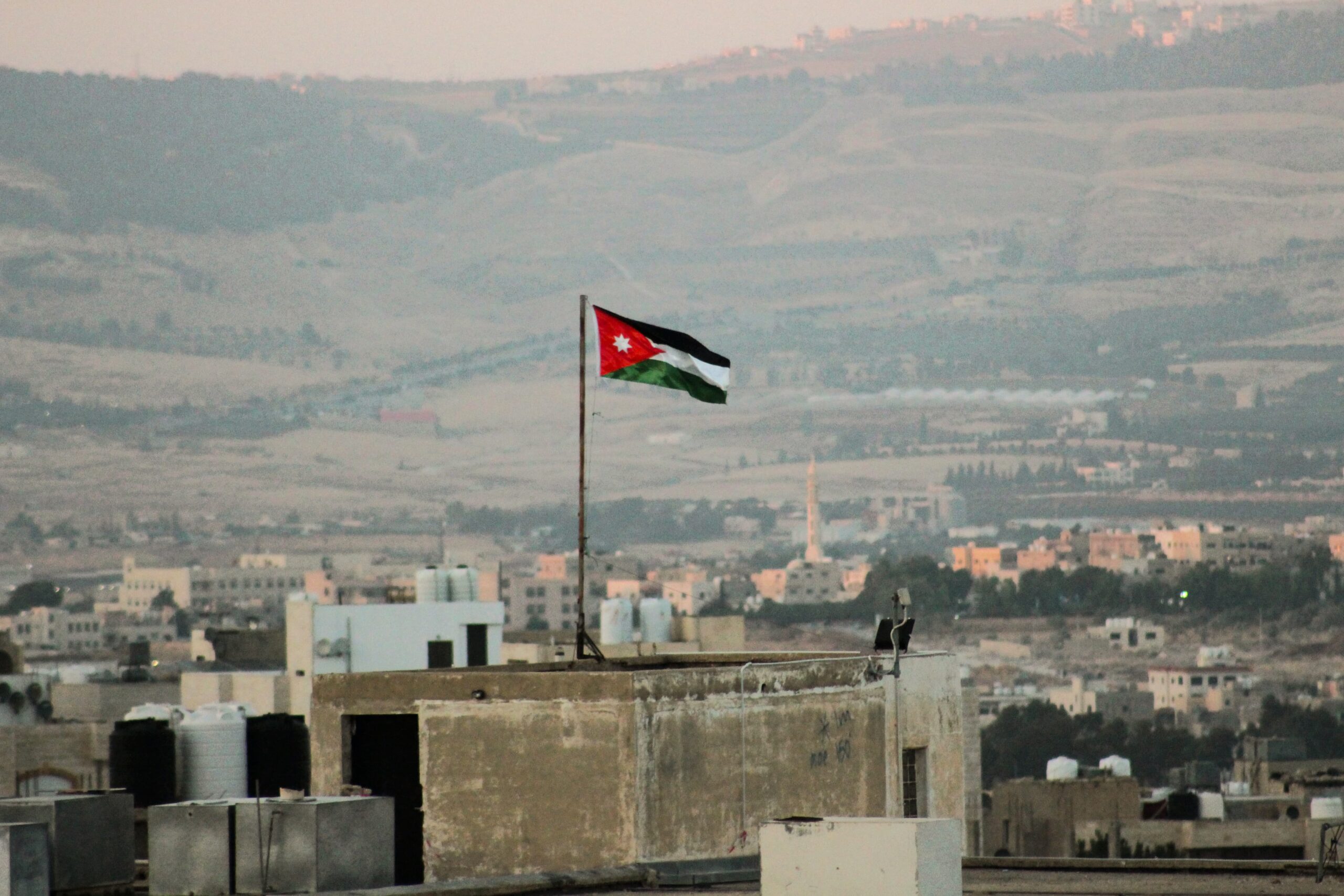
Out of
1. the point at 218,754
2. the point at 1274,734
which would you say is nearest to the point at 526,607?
the point at 1274,734

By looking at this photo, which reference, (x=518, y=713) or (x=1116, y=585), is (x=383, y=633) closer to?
(x=518, y=713)

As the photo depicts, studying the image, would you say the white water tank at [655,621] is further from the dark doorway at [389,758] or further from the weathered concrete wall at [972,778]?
the dark doorway at [389,758]

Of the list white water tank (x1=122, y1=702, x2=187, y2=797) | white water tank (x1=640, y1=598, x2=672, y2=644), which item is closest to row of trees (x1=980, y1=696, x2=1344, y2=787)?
white water tank (x1=640, y1=598, x2=672, y2=644)

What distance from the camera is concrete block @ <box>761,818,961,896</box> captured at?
11.5 metres

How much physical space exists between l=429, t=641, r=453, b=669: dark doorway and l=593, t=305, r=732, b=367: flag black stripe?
23505 mm

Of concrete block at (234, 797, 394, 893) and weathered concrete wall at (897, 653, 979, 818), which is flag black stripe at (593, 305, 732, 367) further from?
concrete block at (234, 797, 394, 893)

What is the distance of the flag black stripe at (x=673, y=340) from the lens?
1812 cm

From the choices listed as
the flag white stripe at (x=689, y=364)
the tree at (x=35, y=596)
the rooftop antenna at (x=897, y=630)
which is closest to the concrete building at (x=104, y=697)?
the flag white stripe at (x=689, y=364)

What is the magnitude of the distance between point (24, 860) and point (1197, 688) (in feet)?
439

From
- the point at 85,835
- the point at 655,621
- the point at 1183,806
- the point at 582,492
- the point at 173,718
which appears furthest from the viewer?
the point at 1183,806

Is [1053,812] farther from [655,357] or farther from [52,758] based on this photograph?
[655,357]

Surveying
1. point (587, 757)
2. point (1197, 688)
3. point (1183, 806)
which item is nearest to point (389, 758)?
point (587, 757)

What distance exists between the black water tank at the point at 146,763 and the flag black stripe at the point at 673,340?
7614 mm

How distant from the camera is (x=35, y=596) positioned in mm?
185750
